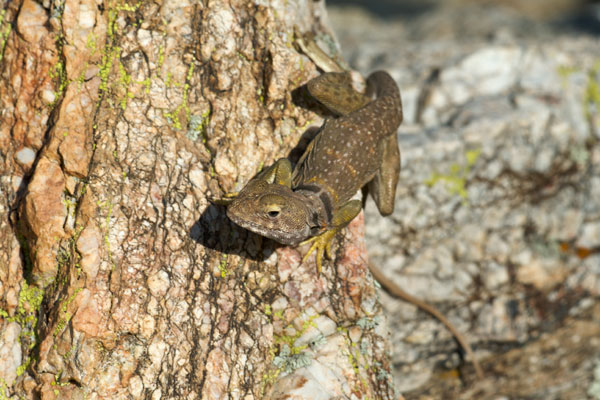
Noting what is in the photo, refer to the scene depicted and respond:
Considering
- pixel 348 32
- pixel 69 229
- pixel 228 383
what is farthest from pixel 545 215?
pixel 348 32

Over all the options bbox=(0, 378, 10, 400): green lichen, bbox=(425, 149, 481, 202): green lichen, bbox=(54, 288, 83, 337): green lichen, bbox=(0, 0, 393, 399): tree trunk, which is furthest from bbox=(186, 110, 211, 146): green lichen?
bbox=(425, 149, 481, 202): green lichen

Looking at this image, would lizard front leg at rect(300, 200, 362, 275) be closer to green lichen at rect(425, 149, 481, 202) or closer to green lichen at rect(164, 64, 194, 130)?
green lichen at rect(164, 64, 194, 130)

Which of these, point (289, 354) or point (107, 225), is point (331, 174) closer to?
point (289, 354)

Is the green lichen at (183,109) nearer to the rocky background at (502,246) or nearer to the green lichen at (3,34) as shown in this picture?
the green lichen at (3,34)

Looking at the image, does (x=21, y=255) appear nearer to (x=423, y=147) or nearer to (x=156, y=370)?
(x=156, y=370)

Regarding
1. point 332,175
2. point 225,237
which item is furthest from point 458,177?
point 225,237
